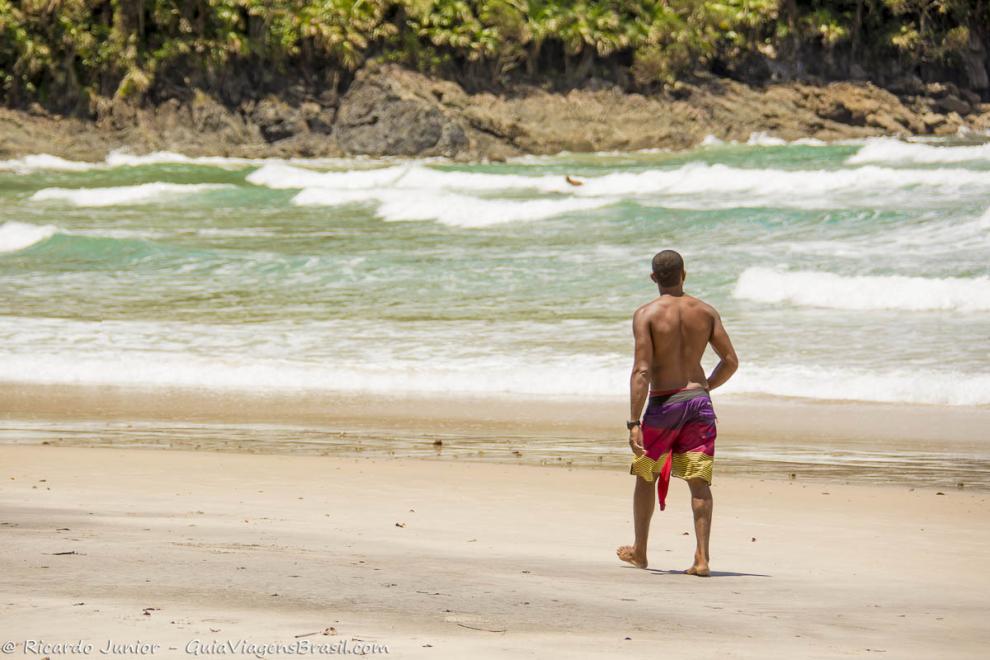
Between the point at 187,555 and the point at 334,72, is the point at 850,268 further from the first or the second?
the point at 334,72

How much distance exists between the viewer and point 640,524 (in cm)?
493

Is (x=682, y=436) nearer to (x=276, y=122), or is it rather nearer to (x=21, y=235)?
(x=21, y=235)

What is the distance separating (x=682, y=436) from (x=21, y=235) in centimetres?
1721

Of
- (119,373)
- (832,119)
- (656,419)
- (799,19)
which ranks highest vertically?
(799,19)

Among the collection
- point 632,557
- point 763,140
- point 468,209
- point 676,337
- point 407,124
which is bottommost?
point 632,557

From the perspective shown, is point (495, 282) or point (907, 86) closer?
point (495, 282)

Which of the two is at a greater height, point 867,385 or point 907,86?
point 907,86

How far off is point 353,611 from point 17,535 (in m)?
1.64

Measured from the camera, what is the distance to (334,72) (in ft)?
135

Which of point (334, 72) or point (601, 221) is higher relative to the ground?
point (334, 72)

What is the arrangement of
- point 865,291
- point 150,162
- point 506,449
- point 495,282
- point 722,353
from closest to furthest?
point 722,353 < point 506,449 < point 865,291 < point 495,282 < point 150,162

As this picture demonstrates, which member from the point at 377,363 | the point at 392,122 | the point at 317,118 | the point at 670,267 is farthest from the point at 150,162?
the point at 670,267

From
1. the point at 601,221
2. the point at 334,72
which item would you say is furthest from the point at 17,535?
the point at 334,72

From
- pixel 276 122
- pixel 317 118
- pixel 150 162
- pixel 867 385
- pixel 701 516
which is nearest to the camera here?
pixel 701 516
